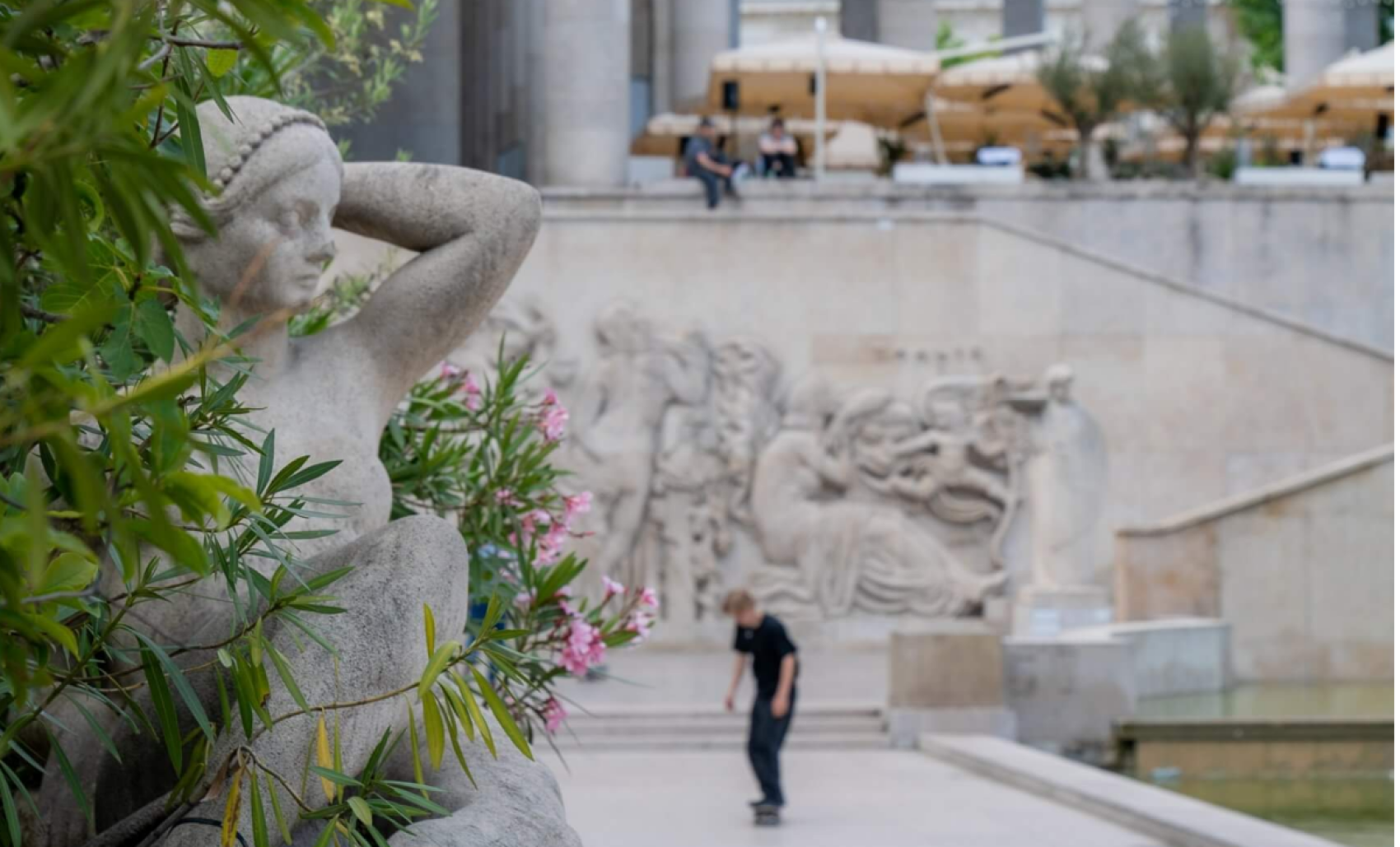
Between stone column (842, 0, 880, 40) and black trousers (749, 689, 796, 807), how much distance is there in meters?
24.1

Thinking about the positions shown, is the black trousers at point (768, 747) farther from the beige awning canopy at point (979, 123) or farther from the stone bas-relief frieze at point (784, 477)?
the beige awning canopy at point (979, 123)

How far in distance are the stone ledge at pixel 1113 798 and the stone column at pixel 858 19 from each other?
2155cm

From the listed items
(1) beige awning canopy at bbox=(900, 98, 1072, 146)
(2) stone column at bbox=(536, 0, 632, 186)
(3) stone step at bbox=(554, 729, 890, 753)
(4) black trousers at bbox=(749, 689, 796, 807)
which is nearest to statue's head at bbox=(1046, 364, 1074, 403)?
(3) stone step at bbox=(554, 729, 890, 753)

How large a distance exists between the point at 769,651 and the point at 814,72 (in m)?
14.8

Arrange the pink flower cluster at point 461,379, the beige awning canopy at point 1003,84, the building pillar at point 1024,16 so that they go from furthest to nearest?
the building pillar at point 1024,16
the beige awning canopy at point 1003,84
the pink flower cluster at point 461,379

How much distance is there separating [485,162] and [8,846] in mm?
31467

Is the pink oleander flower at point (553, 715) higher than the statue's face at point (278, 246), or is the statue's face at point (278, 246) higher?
the statue's face at point (278, 246)

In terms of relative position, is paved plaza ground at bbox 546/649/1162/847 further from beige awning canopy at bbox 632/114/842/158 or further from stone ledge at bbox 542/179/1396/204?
beige awning canopy at bbox 632/114/842/158

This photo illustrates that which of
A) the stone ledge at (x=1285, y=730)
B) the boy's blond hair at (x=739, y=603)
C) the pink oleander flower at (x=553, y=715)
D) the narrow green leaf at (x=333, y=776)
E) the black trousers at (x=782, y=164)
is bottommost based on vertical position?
the stone ledge at (x=1285, y=730)

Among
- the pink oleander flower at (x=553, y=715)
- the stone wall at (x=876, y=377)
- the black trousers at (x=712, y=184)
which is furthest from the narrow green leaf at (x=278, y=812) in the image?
the black trousers at (x=712, y=184)

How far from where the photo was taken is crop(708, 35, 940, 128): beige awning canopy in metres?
23.9

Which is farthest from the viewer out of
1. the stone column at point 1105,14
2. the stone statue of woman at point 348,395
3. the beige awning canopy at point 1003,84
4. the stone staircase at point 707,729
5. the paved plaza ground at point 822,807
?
the stone column at point 1105,14

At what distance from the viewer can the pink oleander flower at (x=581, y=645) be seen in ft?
14.6

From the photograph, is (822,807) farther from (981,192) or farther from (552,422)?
(981,192)
